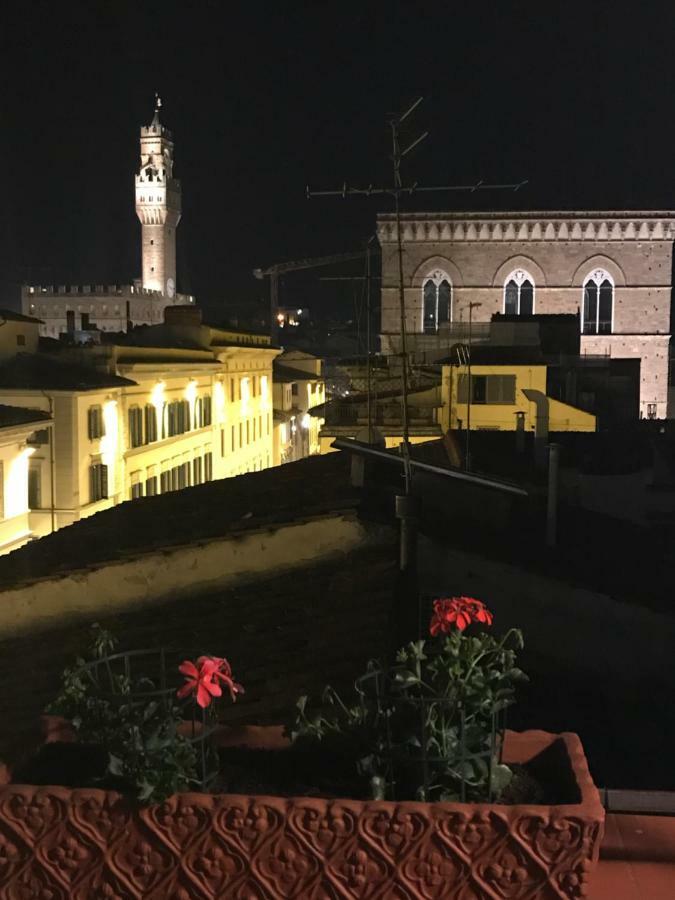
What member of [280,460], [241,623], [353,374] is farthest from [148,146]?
[241,623]

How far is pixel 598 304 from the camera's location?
3559 cm

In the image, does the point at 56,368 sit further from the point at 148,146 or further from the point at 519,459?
the point at 148,146

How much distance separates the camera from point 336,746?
2.45m

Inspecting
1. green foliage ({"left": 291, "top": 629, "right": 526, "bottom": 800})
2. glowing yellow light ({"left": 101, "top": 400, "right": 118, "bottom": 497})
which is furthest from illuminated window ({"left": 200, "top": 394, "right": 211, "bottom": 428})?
green foliage ({"left": 291, "top": 629, "right": 526, "bottom": 800})

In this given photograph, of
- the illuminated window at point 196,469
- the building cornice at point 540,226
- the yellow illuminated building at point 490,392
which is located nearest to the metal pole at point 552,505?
the yellow illuminated building at point 490,392

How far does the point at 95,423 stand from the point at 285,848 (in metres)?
21.6

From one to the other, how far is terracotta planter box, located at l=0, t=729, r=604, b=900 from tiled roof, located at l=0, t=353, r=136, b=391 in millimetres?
20254

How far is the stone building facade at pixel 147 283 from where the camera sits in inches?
3095

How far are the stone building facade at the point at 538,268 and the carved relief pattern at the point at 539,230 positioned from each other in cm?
4

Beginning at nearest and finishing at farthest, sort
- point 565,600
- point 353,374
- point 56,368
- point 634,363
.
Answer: point 565,600
point 56,368
point 353,374
point 634,363

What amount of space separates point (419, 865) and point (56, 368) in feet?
73.4

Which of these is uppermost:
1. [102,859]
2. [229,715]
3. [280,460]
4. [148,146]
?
[148,146]

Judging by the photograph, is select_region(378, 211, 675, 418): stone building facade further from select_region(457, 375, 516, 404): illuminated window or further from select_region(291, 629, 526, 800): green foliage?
select_region(291, 629, 526, 800): green foliage

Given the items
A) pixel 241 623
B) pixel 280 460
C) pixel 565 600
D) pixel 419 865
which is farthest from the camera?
pixel 280 460
